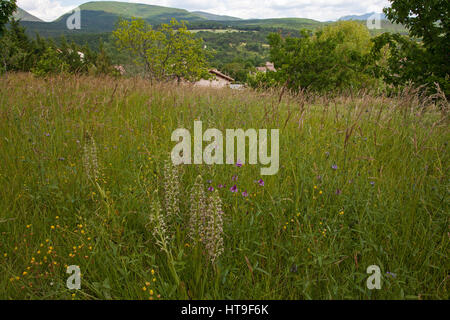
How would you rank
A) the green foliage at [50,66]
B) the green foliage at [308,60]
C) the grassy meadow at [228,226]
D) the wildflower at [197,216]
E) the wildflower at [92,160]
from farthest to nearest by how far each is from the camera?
1. the green foliage at [308,60]
2. the green foliage at [50,66]
3. the wildflower at [92,160]
4. the wildflower at [197,216]
5. the grassy meadow at [228,226]

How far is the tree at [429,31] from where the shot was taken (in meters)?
7.17

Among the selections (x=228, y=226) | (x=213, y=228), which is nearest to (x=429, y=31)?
(x=228, y=226)

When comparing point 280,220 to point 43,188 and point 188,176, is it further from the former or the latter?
point 43,188

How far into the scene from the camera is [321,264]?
4.96 feet

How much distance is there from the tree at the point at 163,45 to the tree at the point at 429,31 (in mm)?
30541

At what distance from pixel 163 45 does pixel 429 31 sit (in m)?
36.9

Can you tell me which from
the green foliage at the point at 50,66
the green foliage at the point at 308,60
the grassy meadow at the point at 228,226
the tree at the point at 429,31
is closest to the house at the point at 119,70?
the green foliage at the point at 50,66

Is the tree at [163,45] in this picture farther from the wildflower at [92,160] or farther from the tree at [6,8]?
the wildflower at [92,160]

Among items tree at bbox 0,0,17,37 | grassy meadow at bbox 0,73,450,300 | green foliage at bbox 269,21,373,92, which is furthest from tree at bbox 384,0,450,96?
tree at bbox 0,0,17,37

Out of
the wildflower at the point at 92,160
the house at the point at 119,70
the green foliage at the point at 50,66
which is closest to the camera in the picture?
the wildflower at the point at 92,160

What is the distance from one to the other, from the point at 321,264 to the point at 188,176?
1616mm

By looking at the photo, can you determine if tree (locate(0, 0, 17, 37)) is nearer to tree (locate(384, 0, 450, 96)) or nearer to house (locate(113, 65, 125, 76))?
house (locate(113, 65, 125, 76))

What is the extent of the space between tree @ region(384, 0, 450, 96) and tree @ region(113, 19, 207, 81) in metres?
30.5

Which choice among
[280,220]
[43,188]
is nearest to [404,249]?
[280,220]
